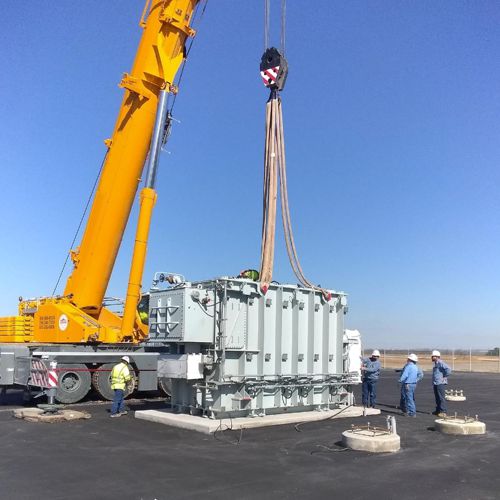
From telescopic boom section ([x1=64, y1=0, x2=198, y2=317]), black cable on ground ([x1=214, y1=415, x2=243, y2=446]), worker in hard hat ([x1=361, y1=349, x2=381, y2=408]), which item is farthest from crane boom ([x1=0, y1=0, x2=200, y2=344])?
worker in hard hat ([x1=361, y1=349, x2=381, y2=408])

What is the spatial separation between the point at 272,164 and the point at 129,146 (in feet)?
16.8

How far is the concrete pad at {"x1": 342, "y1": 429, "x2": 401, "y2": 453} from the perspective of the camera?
Result: 9219 mm

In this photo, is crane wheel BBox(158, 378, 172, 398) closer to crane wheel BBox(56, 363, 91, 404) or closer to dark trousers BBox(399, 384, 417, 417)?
crane wheel BBox(56, 363, 91, 404)

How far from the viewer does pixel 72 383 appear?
15891 mm

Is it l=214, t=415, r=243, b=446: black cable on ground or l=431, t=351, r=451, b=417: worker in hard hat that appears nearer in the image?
l=214, t=415, r=243, b=446: black cable on ground

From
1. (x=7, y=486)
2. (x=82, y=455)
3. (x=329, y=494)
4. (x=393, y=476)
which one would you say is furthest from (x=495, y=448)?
(x=7, y=486)

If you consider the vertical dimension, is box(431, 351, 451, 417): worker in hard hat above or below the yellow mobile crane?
below

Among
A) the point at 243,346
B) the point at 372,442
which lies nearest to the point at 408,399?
the point at 243,346

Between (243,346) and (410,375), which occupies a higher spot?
(243,346)

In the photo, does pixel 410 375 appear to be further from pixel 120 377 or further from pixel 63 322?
pixel 63 322

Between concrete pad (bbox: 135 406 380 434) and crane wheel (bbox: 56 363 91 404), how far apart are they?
3222mm

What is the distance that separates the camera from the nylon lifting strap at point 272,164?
13031 mm

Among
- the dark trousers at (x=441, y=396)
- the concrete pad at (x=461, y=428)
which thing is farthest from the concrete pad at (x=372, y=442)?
→ the dark trousers at (x=441, y=396)

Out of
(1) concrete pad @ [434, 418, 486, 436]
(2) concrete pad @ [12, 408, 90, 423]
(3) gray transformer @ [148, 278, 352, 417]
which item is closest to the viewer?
(1) concrete pad @ [434, 418, 486, 436]
